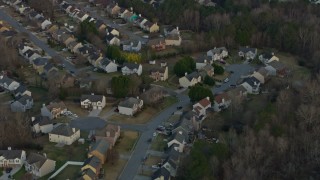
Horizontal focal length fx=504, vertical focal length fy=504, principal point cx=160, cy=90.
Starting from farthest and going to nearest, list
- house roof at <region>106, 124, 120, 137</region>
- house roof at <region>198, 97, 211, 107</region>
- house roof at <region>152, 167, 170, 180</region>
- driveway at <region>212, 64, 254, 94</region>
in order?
driveway at <region>212, 64, 254, 94</region> < house roof at <region>198, 97, 211, 107</region> < house roof at <region>106, 124, 120, 137</region> < house roof at <region>152, 167, 170, 180</region>

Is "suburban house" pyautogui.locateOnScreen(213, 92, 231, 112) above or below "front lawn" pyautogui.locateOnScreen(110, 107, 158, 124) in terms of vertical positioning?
above

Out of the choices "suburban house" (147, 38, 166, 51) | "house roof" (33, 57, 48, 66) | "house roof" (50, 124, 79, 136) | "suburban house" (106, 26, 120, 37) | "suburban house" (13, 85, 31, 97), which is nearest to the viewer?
"house roof" (50, 124, 79, 136)

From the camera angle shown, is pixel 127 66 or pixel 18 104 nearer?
pixel 18 104

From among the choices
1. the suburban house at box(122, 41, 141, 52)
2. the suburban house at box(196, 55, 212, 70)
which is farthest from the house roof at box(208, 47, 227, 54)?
the suburban house at box(122, 41, 141, 52)

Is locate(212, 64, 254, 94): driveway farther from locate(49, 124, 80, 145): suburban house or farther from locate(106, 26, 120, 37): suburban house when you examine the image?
locate(106, 26, 120, 37): suburban house

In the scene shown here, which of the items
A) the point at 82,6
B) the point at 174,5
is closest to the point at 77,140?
the point at 174,5

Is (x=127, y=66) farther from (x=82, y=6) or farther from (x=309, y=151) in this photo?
(x=82, y=6)
